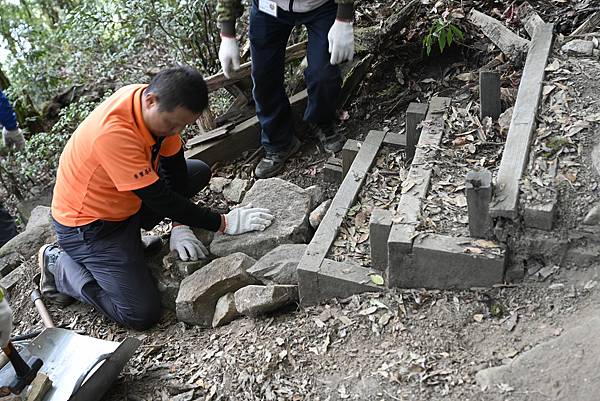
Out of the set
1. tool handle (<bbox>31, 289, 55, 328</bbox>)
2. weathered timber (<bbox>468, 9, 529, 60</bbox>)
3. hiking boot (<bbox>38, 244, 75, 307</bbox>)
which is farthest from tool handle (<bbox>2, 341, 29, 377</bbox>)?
weathered timber (<bbox>468, 9, 529, 60</bbox>)

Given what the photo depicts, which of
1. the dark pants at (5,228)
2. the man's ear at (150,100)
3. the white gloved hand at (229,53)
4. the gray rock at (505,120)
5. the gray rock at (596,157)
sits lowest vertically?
the dark pants at (5,228)

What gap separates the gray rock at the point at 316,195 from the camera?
3.57 metres

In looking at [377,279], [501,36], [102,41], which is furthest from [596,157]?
[102,41]

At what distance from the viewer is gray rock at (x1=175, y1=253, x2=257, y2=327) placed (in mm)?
3004

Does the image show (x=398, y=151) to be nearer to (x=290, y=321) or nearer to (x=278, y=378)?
(x=290, y=321)

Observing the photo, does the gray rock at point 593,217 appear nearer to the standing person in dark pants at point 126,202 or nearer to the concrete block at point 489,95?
the concrete block at point 489,95

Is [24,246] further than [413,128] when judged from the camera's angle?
Yes

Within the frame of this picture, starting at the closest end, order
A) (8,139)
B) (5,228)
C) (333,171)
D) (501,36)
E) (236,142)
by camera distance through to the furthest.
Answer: (501,36)
(333,171)
(236,142)
(5,228)
(8,139)

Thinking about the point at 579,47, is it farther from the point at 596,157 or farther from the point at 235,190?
the point at 235,190

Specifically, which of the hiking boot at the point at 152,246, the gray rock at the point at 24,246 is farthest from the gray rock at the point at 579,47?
the gray rock at the point at 24,246

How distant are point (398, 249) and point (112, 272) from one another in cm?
162

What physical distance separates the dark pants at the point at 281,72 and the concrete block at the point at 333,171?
1.15ft

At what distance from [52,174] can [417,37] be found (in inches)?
138

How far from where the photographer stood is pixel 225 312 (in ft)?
9.59
